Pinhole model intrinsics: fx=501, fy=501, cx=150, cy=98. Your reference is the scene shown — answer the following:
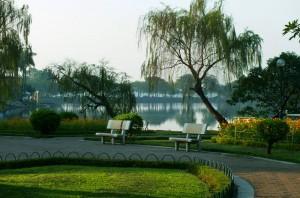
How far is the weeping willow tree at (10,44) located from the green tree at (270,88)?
13673 millimetres

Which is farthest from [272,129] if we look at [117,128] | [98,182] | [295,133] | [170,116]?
[170,116]

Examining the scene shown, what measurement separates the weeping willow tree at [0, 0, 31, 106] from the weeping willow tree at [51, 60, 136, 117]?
866 centimetres

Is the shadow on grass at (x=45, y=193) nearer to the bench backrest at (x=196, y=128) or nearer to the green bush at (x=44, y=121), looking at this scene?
the bench backrest at (x=196, y=128)

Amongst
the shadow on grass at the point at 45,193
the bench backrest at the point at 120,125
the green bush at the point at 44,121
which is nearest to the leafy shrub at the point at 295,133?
the bench backrest at the point at 120,125

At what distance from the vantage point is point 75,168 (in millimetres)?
12195

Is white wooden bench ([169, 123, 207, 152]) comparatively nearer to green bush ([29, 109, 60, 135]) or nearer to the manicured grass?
the manicured grass

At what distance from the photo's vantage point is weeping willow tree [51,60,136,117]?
37750mm

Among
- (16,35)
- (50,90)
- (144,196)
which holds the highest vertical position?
(16,35)

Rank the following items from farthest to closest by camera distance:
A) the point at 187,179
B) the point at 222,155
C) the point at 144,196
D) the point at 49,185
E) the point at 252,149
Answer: the point at 252,149 < the point at 222,155 < the point at 187,179 < the point at 49,185 < the point at 144,196

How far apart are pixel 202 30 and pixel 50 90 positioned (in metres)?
14.3

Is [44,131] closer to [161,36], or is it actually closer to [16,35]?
[16,35]

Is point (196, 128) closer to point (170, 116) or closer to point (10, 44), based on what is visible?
point (10, 44)

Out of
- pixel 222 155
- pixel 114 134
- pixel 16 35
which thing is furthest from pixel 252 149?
pixel 16 35

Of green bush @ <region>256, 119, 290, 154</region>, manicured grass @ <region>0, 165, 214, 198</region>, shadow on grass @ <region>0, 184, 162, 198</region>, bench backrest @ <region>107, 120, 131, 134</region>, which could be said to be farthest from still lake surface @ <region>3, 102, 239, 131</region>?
shadow on grass @ <region>0, 184, 162, 198</region>
